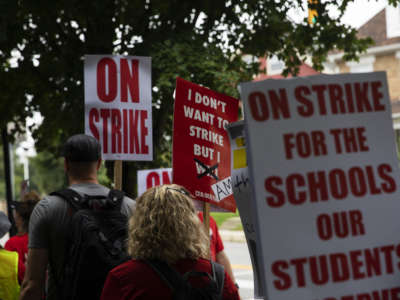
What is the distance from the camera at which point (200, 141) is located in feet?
15.5

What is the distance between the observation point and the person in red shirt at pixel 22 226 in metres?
5.05

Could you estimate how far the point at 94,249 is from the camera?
2.98 metres

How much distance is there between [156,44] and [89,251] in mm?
7426

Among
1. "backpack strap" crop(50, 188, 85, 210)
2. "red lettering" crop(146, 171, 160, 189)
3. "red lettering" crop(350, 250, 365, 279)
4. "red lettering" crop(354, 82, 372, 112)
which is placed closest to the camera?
"red lettering" crop(350, 250, 365, 279)

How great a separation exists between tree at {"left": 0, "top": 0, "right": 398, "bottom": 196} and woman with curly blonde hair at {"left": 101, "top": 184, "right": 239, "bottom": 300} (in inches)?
279

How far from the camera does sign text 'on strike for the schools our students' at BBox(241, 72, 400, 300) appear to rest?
2.34 m

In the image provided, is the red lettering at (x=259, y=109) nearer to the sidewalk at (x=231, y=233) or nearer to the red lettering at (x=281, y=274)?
the red lettering at (x=281, y=274)

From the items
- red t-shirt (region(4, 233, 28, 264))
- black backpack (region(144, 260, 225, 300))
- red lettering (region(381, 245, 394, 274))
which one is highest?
red lettering (region(381, 245, 394, 274))

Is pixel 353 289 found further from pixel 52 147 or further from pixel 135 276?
pixel 52 147

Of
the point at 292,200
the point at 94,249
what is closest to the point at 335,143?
the point at 292,200

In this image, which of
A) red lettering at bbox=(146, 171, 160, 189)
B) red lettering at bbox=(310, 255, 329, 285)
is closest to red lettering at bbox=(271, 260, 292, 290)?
red lettering at bbox=(310, 255, 329, 285)

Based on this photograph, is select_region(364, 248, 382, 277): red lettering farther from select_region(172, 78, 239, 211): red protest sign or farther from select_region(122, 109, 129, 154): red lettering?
select_region(122, 109, 129, 154): red lettering

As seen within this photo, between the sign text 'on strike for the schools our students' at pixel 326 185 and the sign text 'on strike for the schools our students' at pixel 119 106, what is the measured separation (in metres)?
2.79

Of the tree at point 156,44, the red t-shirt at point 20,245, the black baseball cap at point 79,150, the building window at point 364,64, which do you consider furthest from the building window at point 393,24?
the black baseball cap at point 79,150
